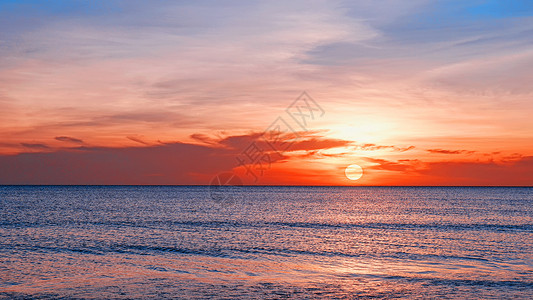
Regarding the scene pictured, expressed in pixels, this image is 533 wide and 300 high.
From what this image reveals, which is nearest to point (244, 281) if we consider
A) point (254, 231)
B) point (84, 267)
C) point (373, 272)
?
point (373, 272)

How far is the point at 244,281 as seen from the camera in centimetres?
3052

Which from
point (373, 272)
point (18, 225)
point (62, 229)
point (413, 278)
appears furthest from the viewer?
point (18, 225)

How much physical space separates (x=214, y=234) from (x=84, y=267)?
24.2m

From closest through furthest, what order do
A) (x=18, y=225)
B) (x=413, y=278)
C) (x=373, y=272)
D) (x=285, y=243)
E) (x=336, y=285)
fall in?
(x=336, y=285), (x=413, y=278), (x=373, y=272), (x=285, y=243), (x=18, y=225)

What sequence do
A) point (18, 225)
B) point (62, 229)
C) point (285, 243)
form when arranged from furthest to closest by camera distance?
point (18, 225), point (62, 229), point (285, 243)

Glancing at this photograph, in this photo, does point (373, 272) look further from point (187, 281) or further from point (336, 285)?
point (187, 281)

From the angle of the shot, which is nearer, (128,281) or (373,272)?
(128,281)

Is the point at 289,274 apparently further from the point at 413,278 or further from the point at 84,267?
the point at 84,267

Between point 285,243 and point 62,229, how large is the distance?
3097 cm

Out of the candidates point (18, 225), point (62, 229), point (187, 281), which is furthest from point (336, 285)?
point (18, 225)

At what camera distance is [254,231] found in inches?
2450

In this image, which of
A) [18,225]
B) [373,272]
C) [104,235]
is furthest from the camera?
[18,225]

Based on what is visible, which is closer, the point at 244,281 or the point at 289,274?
the point at 244,281

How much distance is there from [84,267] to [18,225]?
38456 mm
